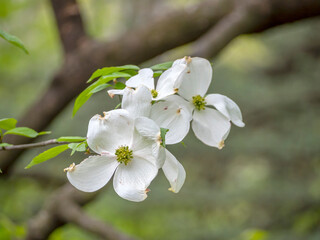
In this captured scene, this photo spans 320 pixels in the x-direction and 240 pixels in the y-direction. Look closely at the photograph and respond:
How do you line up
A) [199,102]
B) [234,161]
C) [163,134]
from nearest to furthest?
1. [163,134]
2. [199,102]
3. [234,161]

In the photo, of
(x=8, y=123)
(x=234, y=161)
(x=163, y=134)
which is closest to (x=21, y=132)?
(x=8, y=123)

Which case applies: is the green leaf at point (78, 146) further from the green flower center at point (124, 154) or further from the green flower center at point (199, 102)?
the green flower center at point (199, 102)

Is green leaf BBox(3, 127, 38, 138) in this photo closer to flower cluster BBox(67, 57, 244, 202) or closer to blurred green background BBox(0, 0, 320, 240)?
flower cluster BBox(67, 57, 244, 202)

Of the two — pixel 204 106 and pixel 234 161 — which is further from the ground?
pixel 204 106

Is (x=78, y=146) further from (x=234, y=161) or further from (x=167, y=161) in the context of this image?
(x=234, y=161)

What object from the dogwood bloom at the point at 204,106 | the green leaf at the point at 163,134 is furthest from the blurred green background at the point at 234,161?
the green leaf at the point at 163,134

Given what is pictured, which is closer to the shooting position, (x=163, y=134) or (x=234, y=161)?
(x=163, y=134)

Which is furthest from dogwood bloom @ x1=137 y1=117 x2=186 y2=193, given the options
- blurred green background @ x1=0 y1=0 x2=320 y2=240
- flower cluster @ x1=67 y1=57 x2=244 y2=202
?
blurred green background @ x1=0 y1=0 x2=320 y2=240

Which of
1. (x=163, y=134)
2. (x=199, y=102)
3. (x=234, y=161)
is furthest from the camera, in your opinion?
(x=234, y=161)
